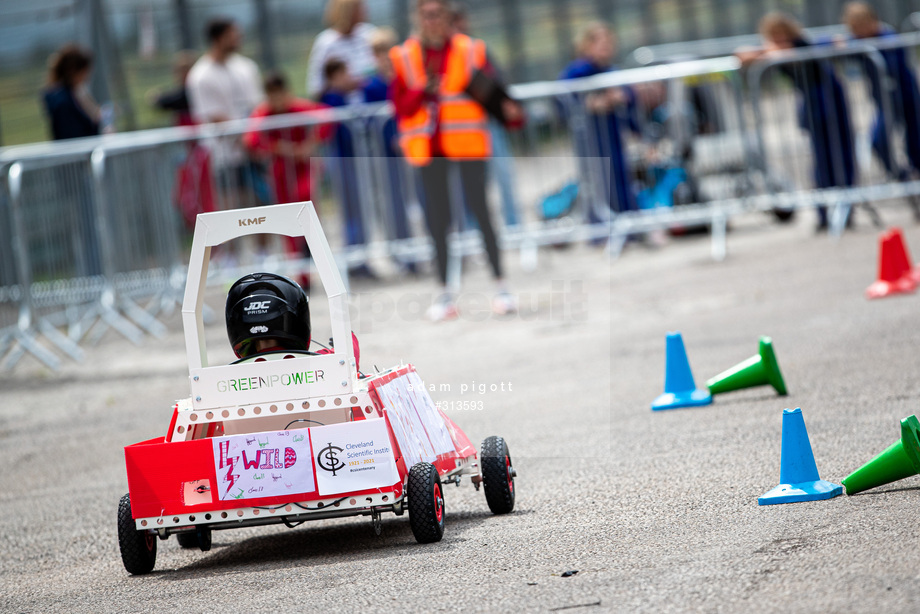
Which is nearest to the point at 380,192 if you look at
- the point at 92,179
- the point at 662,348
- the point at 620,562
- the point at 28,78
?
the point at 92,179

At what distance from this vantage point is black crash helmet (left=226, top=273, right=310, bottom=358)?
17.9ft

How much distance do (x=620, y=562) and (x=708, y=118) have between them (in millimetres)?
11672

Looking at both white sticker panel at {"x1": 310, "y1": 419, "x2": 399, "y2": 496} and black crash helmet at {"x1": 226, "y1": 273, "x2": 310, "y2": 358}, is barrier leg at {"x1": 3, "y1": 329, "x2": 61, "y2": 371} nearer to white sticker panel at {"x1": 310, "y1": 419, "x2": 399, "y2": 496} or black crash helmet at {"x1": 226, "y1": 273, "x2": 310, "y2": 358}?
black crash helmet at {"x1": 226, "y1": 273, "x2": 310, "y2": 358}

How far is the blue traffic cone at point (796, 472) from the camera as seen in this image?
512 cm

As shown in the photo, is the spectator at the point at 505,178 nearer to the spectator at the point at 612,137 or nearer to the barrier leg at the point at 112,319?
the spectator at the point at 612,137

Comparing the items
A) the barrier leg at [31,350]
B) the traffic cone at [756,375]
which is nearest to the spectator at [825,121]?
the traffic cone at [756,375]

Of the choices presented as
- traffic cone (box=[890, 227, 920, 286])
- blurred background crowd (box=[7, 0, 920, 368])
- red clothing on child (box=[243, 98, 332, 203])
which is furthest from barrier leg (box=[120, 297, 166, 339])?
traffic cone (box=[890, 227, 920, 286])

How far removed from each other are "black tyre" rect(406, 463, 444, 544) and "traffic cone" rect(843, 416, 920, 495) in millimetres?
1713

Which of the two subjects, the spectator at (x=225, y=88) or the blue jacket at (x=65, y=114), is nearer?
the spectator at (x=225, y=88)

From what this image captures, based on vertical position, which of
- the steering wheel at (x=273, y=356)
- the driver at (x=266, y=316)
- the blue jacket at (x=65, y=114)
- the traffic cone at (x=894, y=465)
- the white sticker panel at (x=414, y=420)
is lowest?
the traffic cone at (x=894, y=465)

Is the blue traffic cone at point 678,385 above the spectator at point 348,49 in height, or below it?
below

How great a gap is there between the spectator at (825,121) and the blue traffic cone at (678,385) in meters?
7.07

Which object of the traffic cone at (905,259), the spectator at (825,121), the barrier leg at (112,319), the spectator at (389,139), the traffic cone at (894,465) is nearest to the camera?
the traffic cone at (894,465)

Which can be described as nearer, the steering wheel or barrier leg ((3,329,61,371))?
the steering wheel
